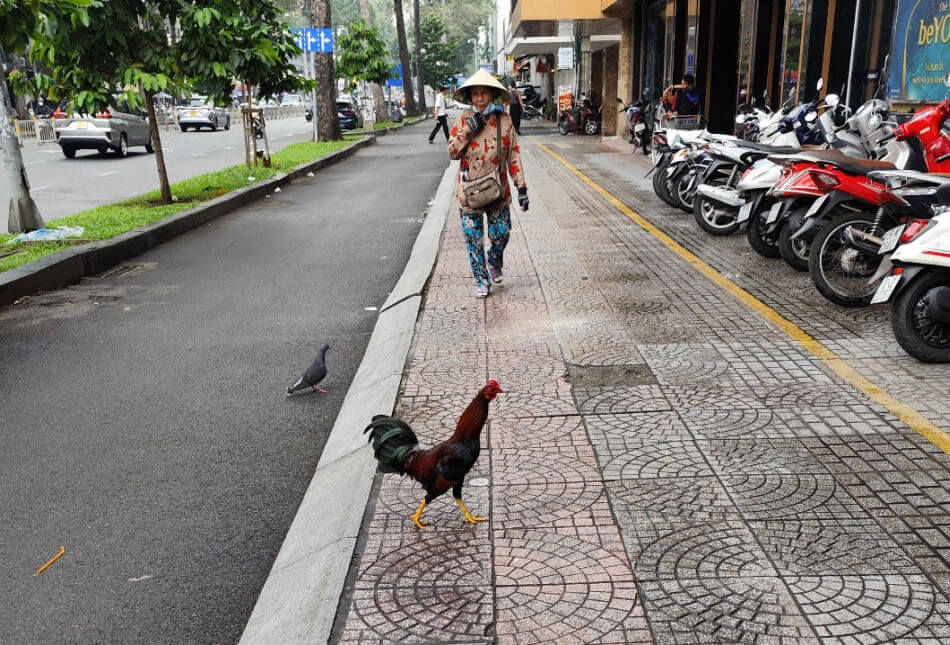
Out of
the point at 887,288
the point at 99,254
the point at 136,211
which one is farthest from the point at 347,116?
the point at 887,288

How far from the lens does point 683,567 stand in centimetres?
305

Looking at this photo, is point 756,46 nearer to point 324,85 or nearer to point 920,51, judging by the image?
point 920,51

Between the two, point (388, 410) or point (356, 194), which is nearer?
point (388, 410)

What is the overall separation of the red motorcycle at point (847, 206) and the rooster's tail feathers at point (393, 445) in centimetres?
425

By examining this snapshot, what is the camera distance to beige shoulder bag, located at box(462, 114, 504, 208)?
693 centimetres

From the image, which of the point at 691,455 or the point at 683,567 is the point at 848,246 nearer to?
the point at 691,455

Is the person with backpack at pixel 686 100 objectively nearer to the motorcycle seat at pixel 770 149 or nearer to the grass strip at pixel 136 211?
the grass strip at pixel 136 211

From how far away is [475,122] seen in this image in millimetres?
6805

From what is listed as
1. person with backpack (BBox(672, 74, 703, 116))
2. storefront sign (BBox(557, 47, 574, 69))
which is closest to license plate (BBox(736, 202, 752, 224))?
person with backpack (BBox(672, 74, 703, 116))

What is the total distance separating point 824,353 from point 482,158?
3.04 m

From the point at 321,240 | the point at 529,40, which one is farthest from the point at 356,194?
the point at 529,40

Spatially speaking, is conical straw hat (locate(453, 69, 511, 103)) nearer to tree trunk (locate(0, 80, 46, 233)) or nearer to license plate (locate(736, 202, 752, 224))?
license plate (locate(736, 202, 752, 224))

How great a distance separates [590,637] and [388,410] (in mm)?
2178

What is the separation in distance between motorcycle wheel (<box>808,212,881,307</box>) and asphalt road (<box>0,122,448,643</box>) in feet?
11.5
